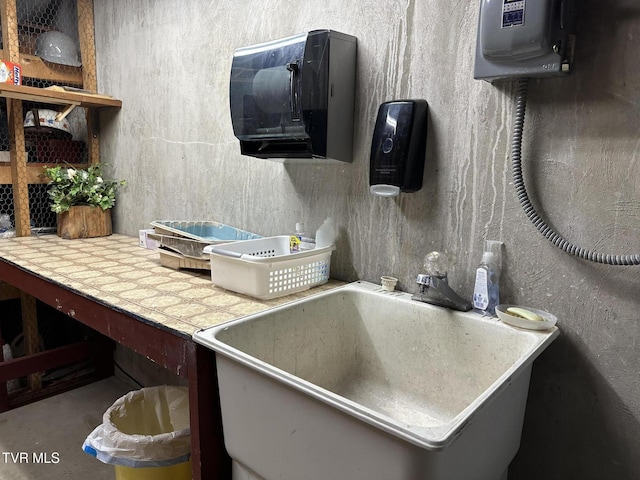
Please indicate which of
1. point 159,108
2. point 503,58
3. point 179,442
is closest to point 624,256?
point 503,58

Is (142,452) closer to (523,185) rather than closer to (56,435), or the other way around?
(56,435)

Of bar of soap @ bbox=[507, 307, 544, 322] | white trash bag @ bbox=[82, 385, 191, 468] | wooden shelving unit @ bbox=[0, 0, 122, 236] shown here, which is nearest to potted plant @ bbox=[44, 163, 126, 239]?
wooden shelving unit @ bbox=[0, 0, 122, 236]

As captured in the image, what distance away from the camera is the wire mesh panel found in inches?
96.8

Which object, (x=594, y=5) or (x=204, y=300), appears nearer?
(x=594, y=5)

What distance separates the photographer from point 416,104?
1310mm

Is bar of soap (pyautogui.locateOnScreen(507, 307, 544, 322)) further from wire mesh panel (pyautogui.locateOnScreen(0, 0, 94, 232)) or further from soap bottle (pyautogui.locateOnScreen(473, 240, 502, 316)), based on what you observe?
wire mesh panel (pyautogui.locateOnScreen(0, 0, 94, 232))

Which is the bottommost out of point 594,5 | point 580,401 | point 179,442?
point 179,442

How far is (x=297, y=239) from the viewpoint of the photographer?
165 centimetres

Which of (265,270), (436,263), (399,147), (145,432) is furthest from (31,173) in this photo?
(436,263)

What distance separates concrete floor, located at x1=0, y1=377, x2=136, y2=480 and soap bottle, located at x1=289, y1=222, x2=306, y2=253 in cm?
127

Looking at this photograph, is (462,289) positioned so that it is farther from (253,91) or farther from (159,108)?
(159,108)

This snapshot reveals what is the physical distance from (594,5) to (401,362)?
1.07 metres

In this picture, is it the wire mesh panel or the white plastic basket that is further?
the wire mesh panel

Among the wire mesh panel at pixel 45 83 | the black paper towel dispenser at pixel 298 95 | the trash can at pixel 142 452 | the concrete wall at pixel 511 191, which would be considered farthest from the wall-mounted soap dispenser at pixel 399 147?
the wire mesh panel at pixel 45 83
